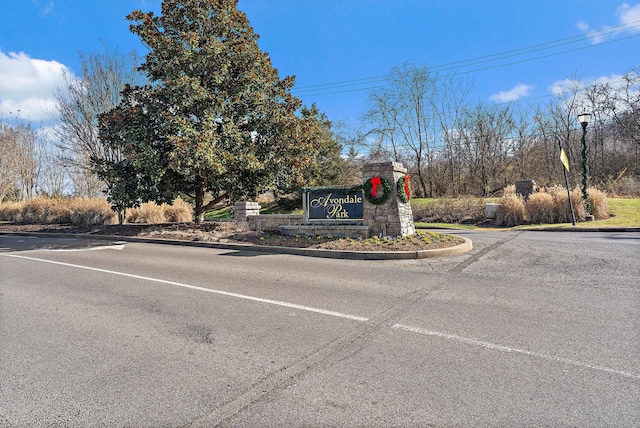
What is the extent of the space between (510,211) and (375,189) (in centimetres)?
998

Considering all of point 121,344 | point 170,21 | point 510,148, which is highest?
point 170,21

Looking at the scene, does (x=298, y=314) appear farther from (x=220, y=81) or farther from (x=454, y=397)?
(x=220, y=81)

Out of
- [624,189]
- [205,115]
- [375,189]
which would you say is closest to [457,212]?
[624,189]

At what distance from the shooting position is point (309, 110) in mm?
17906

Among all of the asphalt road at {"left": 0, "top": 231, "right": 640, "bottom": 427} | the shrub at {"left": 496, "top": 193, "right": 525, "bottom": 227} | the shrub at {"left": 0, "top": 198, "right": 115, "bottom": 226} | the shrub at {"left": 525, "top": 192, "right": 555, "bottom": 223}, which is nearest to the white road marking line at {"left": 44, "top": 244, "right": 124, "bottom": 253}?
the asphalt road at {"left": 0, "top": 231, "right": 640, "bottom": 427}

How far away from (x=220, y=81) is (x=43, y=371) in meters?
12.5

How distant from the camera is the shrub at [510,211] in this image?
17942 mm

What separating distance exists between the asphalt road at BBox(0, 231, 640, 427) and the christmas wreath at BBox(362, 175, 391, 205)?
4185mm

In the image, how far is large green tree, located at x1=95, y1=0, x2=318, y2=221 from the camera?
13539 millimetres

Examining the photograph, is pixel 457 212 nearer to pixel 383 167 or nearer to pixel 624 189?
pixel 624 189

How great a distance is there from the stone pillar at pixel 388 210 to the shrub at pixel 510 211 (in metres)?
8.91

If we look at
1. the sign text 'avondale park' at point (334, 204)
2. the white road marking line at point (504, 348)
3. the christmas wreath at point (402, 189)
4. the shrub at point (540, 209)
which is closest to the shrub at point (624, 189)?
the shrub at point (540, 209)

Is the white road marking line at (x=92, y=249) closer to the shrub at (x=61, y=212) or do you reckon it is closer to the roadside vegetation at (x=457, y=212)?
the roadside vegetation at (x=457, y=212)

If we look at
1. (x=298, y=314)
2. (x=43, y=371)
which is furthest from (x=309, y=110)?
(x=43, y=371)
